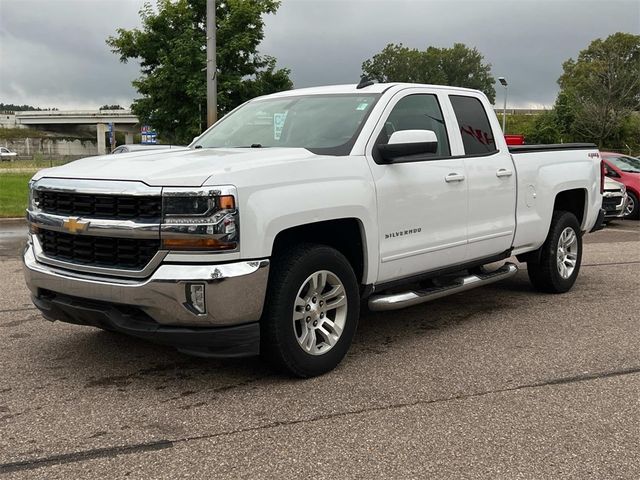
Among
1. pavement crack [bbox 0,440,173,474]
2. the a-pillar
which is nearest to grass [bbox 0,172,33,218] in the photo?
pavement crack [bbox 0,440,173,474]

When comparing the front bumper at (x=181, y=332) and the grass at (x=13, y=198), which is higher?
the front bumper at (x=181, y=332)

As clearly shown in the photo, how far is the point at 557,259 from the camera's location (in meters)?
7.00

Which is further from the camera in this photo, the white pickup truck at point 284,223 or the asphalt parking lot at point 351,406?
the white pickup truck at point 284,223

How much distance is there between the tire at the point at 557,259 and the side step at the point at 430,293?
75cm

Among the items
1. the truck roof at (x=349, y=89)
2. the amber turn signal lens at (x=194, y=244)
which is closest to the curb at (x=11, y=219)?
the truck roof at (x=349, y=89)

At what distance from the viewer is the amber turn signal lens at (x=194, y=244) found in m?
3.78

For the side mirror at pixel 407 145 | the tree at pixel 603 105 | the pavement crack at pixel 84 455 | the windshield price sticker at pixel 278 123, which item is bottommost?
the pavement crack at pixel 84 455

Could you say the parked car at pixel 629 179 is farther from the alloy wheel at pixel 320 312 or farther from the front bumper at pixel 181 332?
the front bumper at pixel 181 332

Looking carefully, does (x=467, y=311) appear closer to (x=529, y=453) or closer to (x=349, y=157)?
(x=349, y=157)

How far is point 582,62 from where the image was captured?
81750mm

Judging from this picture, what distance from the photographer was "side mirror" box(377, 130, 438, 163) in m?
4.64

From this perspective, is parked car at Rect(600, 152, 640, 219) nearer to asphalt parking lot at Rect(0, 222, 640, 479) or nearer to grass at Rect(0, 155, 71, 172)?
asphalt parking lot at Rect(0, 222, 640, 479)

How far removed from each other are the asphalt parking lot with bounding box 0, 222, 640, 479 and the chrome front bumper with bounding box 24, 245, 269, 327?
0.53m

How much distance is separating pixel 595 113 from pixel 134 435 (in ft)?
154
